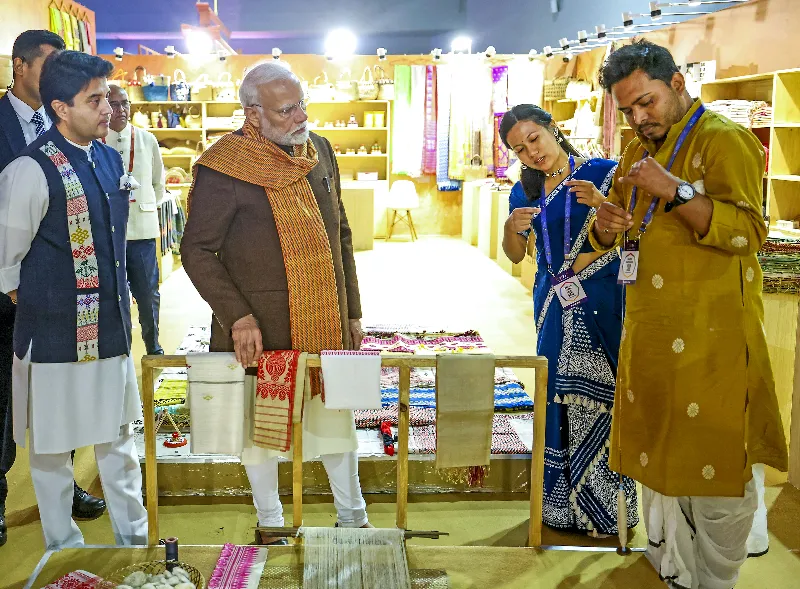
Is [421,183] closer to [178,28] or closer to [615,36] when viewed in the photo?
[615,36]

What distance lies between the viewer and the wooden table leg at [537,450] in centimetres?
248

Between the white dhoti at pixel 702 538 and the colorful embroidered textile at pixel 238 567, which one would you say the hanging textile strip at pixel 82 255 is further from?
the white dhoti at pixel 702 538

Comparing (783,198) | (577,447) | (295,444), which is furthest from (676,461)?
(783,198)

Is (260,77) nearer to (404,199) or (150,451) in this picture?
(150,451)

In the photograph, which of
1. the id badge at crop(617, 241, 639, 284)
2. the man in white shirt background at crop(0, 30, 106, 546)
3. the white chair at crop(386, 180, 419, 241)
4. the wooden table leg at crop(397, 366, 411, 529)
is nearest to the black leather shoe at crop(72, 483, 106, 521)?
the man in white shirt background at crop(0, 30, 106, 546)

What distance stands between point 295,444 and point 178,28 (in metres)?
17.2

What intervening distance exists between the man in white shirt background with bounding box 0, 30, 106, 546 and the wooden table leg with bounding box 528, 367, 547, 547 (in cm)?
170

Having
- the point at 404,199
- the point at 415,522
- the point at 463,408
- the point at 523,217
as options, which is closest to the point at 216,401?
the point at 463,408

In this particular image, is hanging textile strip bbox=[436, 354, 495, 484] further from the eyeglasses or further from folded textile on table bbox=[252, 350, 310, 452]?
the eyeglasses

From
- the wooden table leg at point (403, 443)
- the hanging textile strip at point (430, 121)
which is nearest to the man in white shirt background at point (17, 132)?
the wooden table leg at point (403, 443)

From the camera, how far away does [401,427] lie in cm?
249

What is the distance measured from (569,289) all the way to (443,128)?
31.9ft

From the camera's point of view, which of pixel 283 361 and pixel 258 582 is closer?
pixel 258 582

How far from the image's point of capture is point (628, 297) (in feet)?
8.05
